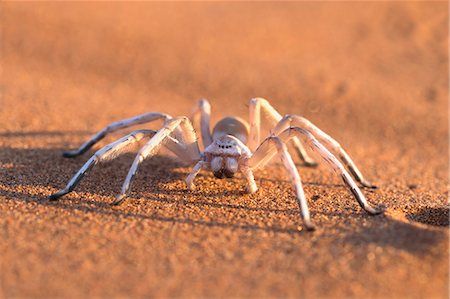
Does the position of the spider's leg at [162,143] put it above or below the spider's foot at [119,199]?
above

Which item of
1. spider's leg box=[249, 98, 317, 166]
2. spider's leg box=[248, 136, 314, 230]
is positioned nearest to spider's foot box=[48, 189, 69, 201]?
spider's leg box=[248, 136, 314, 230]

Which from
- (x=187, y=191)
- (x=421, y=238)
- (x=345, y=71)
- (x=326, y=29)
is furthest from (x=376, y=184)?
(x=326, y=29)

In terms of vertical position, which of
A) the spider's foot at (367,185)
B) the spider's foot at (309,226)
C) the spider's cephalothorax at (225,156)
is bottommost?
the spider's foot at (367,185)

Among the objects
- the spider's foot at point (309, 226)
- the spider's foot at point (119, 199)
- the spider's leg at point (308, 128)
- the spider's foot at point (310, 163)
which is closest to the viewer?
the spider's foot at point (309, 226)

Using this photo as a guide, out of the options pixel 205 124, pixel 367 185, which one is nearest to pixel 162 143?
pixel 205 124

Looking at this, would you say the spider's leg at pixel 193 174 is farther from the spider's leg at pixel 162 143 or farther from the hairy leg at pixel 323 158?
the hairy leg at pixel 323 158

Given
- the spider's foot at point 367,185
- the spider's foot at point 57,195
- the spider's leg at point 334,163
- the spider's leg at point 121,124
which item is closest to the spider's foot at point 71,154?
the spider's leg at point 121,124

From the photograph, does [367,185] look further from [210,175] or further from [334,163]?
[210,175]

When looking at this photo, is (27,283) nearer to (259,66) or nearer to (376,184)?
(376,184)

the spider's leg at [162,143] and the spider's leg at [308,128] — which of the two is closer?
the spider's leg at [162,143]
